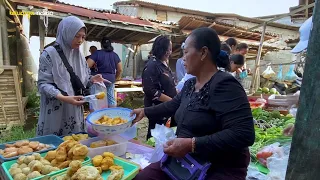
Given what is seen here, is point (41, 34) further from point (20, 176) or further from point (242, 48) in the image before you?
point (20, 176)

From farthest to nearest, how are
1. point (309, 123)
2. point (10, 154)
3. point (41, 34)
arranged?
point (41, 34), point (10, 154), point (309, 123)

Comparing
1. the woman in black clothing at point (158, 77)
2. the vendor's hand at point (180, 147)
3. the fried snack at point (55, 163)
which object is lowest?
the fried snack at point (55, 163)

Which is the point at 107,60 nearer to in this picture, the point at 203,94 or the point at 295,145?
the point at 203,94

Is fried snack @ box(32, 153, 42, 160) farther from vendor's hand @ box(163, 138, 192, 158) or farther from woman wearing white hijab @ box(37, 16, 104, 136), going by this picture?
vendor's hand @ box(163, 138, 192, 158)

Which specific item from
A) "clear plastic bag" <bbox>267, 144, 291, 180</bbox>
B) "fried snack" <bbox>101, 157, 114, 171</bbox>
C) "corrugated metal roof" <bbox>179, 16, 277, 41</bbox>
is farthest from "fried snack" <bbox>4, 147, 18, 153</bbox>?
"corrugated metal roof" <bbox>179, 16, 277, 41</bbox>

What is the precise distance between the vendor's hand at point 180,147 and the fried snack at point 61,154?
745 mm

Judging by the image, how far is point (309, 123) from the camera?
34.6 inches

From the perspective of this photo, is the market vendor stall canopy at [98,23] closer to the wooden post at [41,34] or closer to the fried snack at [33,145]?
the wooden post at [41,34]

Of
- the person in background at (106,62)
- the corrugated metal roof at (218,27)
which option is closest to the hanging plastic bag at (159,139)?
the person in background at (106,62)

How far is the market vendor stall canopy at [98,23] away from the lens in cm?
526

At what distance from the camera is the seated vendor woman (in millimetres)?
1369

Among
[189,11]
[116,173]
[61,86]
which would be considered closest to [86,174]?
[116,173]

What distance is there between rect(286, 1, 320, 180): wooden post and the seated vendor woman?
0.44 m

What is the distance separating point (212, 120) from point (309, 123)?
2.07 ft
